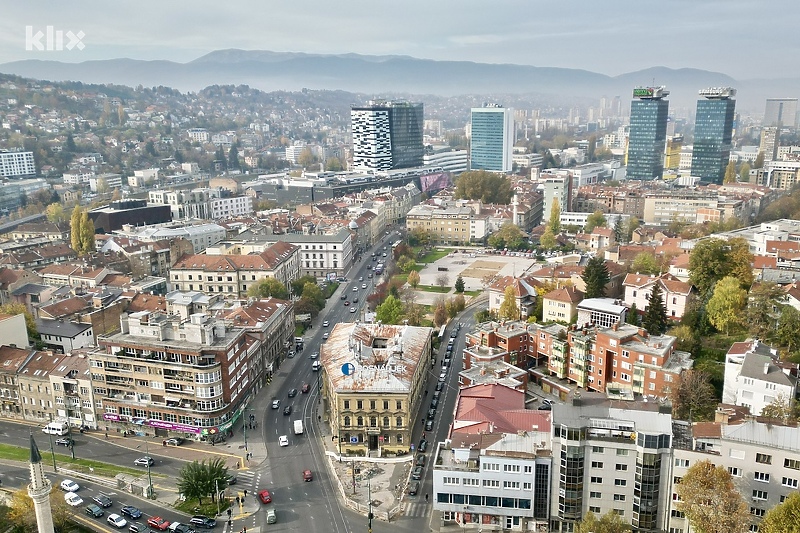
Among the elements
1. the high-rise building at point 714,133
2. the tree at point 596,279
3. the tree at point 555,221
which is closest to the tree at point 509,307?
the tree at point 596,279

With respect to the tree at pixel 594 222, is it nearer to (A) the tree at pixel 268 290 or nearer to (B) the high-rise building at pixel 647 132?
(A) the tree at pixel 268 290

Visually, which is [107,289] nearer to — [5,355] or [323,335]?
[5,355]

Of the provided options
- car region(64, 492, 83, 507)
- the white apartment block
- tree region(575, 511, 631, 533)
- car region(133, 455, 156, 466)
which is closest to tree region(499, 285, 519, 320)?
tree region(575, 511, 631, 533)

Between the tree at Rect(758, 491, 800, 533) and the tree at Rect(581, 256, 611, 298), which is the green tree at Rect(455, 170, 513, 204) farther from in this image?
the tree at Rect(758, 491, 800, 533)

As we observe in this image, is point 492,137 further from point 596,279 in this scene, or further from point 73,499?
point 73,499

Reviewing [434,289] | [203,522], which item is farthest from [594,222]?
[203,522]

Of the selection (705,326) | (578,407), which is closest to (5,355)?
(578,407)
